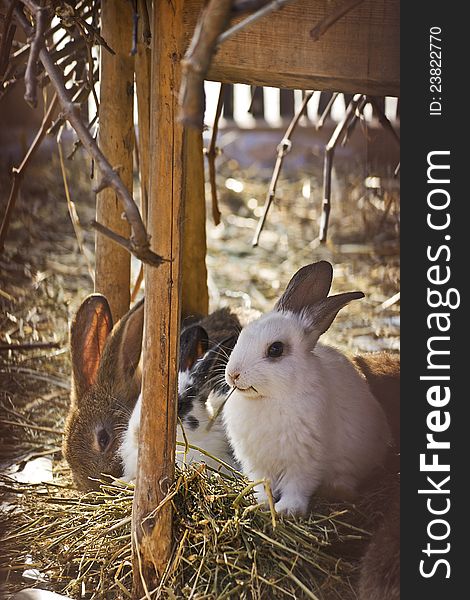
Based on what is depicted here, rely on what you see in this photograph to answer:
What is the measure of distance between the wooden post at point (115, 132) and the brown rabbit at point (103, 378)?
170 mm

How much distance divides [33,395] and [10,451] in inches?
15.8

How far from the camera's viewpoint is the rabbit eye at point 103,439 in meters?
2.89

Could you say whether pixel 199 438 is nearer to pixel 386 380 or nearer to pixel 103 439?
pixel 103 439

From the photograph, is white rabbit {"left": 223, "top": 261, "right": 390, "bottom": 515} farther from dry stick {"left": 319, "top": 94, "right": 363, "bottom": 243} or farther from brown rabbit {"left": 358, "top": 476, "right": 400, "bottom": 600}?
dry stick {"left": 319, "top": 94, "right": 363, "bottom": 243}

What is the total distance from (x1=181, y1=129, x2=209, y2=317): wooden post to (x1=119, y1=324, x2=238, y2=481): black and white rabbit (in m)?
0.61

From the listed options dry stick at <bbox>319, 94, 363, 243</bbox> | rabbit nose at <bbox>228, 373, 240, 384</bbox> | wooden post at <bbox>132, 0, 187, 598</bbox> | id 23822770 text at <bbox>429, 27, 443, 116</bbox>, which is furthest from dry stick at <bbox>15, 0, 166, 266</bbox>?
dry stick at <bbox>319, 94, 363, 243</bbox>

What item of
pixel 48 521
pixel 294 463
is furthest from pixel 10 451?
pixel 294 463

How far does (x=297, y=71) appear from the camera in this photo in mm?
2266

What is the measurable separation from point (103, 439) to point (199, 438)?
37cm

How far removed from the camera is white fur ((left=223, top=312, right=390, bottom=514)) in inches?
92.0

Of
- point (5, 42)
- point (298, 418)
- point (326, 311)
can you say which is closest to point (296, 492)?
point (298, 418)

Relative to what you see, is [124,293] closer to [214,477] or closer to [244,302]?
[214,477]

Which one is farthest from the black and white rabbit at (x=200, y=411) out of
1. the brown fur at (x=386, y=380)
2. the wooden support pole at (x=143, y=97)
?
the wooden support pole at (x=143, y=97)

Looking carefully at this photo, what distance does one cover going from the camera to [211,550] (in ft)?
7.35
